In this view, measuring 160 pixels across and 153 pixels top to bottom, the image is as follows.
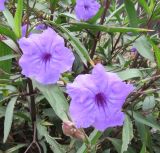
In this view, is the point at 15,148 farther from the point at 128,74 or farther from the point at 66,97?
the point at 128,74

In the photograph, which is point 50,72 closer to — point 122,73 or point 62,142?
point 122,73

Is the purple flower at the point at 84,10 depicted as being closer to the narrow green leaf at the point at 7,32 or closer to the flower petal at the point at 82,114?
the narrow green leaf at the point at 7,32

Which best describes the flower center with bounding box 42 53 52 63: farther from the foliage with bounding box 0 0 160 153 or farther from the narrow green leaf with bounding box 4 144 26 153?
the narrow green leaf with bounding box 4 144 26 153

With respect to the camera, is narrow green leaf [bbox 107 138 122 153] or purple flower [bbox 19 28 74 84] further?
narrow green leaf [bbox 107 138 122 153]

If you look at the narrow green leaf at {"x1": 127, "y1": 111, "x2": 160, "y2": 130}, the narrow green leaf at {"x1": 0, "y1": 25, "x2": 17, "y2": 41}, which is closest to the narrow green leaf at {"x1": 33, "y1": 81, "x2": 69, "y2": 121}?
the narrow green leaf at {"x1": 0, "y1": 25, "x2": 17, "y2": 41}

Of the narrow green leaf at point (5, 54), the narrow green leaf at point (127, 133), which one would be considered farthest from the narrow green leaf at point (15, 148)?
the narrow green leaf at point (127, 133)

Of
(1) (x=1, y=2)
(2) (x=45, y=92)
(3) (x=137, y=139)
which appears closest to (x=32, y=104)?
(2) (x=45, y=92)

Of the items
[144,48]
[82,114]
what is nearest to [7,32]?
[82,114]

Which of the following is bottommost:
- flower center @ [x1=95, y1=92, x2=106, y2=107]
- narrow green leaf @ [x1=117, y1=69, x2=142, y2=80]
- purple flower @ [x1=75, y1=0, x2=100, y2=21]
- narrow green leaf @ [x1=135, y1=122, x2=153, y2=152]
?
narrow green leaf @ [x1=135, y1=122, x2=153, y2=152]
